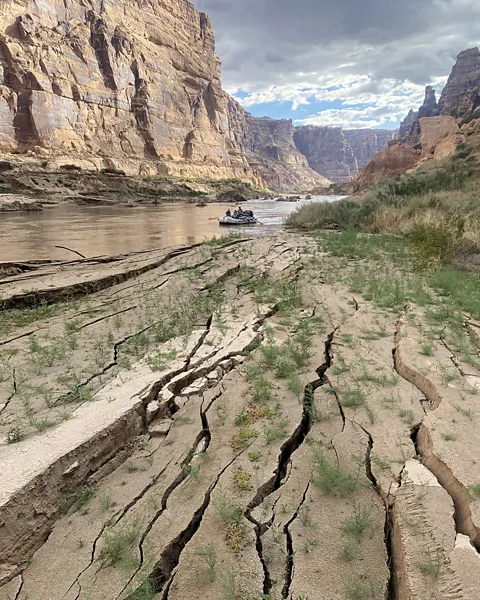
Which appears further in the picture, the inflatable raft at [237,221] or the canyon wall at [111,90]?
the canyon wall at [111,90]

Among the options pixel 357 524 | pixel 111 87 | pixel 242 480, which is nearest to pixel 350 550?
pixel 357 524

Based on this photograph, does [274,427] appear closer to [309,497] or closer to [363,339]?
[309,497]

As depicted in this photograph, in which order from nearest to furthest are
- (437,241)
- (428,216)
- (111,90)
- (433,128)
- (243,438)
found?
(243,438), (437,241), (428,216), (433,128), (111,90)

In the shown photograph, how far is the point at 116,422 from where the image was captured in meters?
2.97

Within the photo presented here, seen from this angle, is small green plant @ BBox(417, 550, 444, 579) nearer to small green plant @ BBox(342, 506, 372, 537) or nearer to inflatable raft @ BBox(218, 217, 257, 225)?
small green plant @ BBox(342, 506, 372, 537)

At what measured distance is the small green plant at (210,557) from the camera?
6.35 feet

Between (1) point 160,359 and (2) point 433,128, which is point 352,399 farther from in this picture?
(2) point 433,128

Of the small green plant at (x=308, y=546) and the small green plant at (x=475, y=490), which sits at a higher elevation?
the small green plant at (x=475, y=490)

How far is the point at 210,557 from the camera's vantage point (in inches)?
78.7

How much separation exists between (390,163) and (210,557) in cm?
5161

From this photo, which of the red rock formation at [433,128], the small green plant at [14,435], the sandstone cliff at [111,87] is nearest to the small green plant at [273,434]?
the small green plant at [14,435]

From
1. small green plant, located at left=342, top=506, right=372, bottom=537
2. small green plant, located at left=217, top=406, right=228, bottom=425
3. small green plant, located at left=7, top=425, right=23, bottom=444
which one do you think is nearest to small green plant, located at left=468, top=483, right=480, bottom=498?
small green plant, located at left=342, top=506, right=372, bottom=537

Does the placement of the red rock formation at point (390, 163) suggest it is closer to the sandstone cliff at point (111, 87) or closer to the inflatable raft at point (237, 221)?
the inflatable raft at point (237, 221)

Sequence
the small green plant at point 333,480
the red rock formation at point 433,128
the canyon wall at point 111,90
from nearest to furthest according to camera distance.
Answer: the small green plant at point 333,480 < the red rock formation at point 433,128 < the canyon wall at point 111,90
